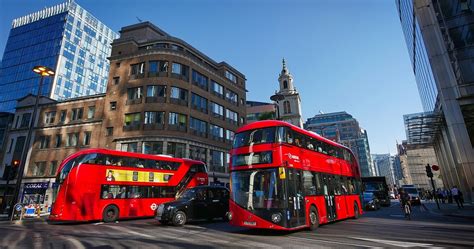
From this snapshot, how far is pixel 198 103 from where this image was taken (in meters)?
35.1

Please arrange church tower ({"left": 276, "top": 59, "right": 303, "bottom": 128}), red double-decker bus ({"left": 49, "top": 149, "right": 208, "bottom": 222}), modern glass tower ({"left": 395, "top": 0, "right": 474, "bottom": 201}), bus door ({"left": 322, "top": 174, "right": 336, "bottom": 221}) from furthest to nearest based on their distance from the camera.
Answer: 1. church tower ({"left": 276, "top": 59, "right": 303, "bottom": 128})
2. modern glass tower ({"left": 395, "top": 0, "right": 474, "bottom": 201})
3. red double-decker bus ({"left": 49, "top": 149, "right": 208, "bottom": 222})
4. bus door ({"left": 322, "top": 174, "right": 336, "bottom": 221})

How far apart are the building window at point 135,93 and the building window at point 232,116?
13607 mm

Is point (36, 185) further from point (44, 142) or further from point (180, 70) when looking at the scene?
point (180, 70)

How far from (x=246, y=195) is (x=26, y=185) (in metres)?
37.6

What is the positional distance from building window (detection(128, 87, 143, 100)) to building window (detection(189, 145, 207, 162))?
915 cm

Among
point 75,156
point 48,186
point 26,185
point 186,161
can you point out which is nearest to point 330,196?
point 186,161

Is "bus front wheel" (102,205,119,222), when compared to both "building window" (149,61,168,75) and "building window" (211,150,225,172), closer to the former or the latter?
"building window" (211,150,225,172)

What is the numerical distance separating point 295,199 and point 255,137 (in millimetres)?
2818

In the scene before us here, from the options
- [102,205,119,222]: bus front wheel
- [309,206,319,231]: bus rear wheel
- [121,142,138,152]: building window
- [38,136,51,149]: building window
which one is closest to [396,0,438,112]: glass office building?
[309,206,319,231]: bus rear wheel

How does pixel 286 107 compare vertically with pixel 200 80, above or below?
A: above

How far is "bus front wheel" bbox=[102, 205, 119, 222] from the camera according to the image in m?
15.2

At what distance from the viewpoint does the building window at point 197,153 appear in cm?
3183

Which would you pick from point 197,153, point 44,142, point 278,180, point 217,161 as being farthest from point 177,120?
point 278,180

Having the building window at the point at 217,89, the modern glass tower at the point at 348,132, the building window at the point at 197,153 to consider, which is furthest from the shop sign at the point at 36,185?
the modern glass tower at the point at 348,132
